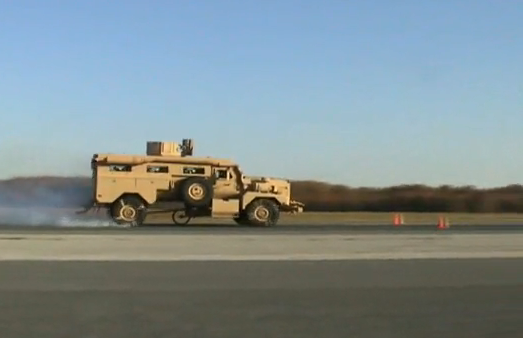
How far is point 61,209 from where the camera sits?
127ft

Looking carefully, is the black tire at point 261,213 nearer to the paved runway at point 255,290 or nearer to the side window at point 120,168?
the side window at point 120,168

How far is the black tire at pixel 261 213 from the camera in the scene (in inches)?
1455

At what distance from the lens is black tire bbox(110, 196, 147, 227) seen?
116ft

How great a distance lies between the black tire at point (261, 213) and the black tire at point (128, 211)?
4656 mm

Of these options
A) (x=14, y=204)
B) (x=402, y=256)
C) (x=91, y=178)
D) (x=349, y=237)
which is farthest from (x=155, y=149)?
(x=402, y=256)

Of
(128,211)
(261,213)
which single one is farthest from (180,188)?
(261,213)

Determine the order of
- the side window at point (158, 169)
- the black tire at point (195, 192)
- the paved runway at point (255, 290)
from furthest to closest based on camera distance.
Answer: the side window at point (158, 169) < the black tire at point (195, 192) < the paved runway at point (255, 290)

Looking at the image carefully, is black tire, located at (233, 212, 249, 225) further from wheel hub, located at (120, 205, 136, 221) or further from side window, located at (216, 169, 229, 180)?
wheel hub, located at (120, 205, 136, 221)

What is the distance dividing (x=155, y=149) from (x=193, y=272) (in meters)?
21.5

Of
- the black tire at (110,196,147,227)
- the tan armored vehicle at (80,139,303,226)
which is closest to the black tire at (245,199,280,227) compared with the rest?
the tan armored vehicle at (80,139,303,226)

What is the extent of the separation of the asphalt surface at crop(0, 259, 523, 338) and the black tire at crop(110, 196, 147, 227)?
18250mm

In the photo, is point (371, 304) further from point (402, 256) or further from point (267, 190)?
point (267, 190)

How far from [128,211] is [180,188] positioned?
7.95 ft

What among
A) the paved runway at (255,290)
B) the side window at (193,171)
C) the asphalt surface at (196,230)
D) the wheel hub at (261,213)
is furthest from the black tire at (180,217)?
the paved runway at (255,290)
